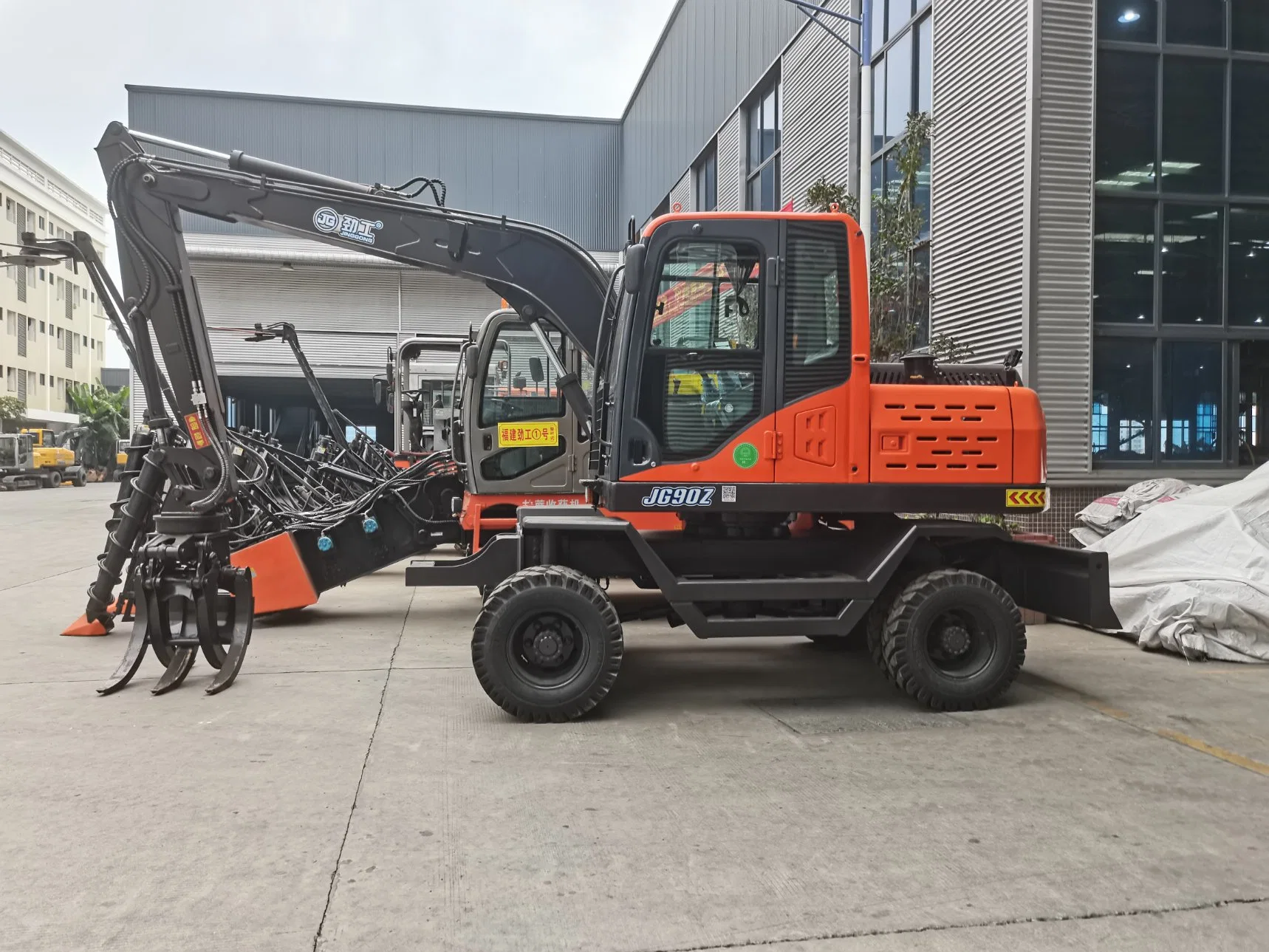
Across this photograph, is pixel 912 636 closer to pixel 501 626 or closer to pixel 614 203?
pixel 501 626

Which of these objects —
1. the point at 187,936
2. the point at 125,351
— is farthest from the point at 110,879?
the point at 125,351

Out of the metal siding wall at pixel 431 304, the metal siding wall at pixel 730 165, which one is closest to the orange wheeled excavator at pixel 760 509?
the metal siding wall at pixel 730 165

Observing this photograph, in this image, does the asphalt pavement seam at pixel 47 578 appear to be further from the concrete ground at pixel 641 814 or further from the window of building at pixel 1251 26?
the window of building at pixel 1251 26

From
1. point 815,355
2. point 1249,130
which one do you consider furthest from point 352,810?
point 1249,130

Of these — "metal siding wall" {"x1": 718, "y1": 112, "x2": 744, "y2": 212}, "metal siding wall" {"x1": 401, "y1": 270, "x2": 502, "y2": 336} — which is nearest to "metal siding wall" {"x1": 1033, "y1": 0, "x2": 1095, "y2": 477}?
"metal siding wall" {"x1": 718, "y1": 112, "x2": 744, "y2": 212}

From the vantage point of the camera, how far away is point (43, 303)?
2562 inches

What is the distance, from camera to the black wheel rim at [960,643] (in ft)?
19.5

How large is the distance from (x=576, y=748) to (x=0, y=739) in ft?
10.0

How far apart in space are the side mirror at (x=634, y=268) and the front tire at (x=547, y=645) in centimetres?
164

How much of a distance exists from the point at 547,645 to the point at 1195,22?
10042 mm

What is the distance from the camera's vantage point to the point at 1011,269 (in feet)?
34.3

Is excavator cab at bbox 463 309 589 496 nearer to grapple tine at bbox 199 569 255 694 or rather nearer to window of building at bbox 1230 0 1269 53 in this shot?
grapple tine at bbox 199 569 255 694

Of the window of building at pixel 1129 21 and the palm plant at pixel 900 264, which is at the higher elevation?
the window of building at pixel 1129 21

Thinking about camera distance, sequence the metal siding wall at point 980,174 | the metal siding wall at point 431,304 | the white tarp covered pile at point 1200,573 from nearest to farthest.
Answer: the white tarp covered pile at point 1200,573, the metal siding wall at point 980,174, the metal siding wall at point 431,304
